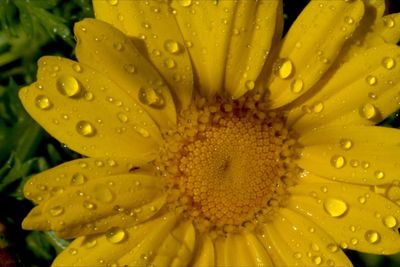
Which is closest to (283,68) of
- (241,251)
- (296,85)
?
(296,85)

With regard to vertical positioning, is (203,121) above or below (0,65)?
above

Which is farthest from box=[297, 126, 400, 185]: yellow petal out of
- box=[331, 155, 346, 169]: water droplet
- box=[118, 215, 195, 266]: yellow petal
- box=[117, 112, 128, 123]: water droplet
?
box=[117, 112, 128, 123]: water droplet

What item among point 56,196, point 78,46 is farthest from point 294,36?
point 56,196

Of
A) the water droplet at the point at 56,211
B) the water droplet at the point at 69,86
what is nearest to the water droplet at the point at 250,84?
the water droplet at the point at 69,86

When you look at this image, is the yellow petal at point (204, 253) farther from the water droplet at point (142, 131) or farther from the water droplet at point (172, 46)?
the water droplet at point (172, 46)

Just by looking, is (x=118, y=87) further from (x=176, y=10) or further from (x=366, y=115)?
(x=366, y=115)

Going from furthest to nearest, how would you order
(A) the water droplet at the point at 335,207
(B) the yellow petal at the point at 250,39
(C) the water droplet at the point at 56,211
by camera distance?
(A) the water droplet at the point at 335,207 < (B) the yellow petal at the point at 250,39 < (C) the water droplet at the point at 56,211

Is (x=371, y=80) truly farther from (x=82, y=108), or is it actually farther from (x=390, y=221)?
(x=82, y=108)
